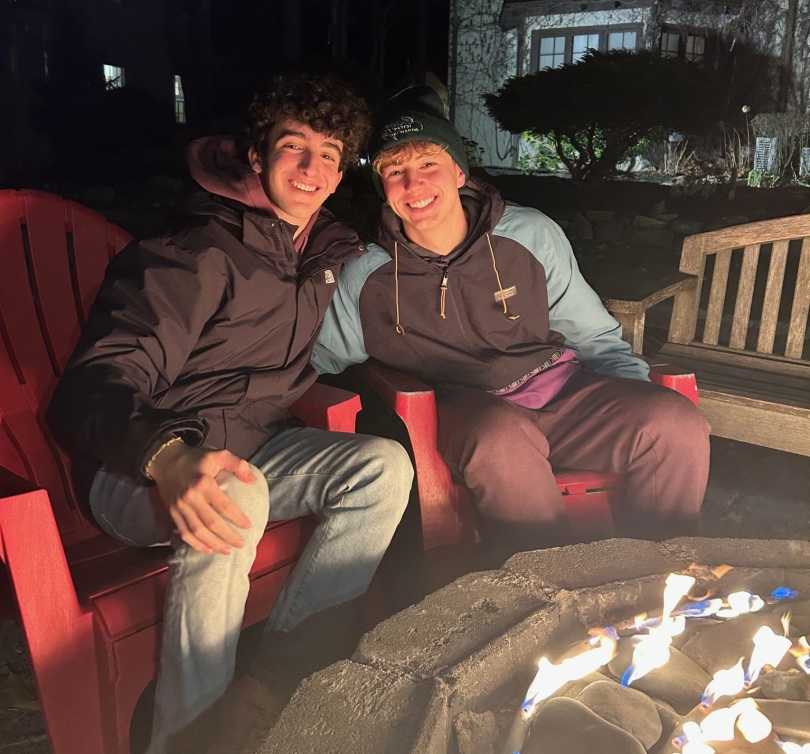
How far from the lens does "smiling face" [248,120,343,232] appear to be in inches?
83.3

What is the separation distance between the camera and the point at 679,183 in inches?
304

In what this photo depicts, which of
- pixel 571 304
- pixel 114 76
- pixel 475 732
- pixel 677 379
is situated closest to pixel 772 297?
pixel 677 379

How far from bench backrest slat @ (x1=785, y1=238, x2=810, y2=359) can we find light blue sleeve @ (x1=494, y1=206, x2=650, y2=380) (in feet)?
3.31

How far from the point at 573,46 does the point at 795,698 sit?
300 inches

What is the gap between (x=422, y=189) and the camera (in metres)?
2.38

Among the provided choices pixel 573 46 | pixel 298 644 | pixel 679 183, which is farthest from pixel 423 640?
pixel 573 46

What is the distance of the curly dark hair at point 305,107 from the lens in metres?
2.13

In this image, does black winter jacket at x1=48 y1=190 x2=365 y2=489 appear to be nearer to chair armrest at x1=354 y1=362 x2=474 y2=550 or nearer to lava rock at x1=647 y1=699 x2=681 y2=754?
chair armrest at x1=354 y1=362 x2=474 y2=550

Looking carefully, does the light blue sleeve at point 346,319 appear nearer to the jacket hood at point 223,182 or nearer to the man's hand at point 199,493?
the jacket hood at point 223,182

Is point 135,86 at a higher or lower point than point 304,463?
higher

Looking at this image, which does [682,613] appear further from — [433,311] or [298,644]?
[433,311]

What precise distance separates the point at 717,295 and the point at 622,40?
16.5 feet

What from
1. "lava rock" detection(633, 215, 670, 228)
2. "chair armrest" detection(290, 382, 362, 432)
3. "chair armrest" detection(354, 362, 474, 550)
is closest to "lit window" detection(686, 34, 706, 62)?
"lava rock" detection(633, 215, 670, 228)

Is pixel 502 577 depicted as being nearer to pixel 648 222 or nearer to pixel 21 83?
pixel 648 222
